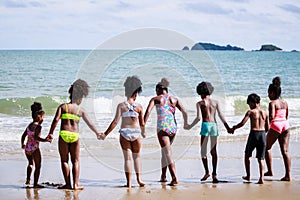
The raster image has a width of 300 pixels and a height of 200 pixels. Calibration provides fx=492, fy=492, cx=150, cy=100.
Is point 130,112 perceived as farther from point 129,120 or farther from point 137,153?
point 137,153

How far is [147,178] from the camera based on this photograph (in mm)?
7973

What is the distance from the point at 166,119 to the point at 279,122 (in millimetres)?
1920

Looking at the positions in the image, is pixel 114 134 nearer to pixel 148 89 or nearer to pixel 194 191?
pixel 194 191

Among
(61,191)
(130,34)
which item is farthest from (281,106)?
(61,191)

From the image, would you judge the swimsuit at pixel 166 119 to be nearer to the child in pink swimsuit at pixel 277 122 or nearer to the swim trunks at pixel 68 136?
the swim trunks at pixel 68 136

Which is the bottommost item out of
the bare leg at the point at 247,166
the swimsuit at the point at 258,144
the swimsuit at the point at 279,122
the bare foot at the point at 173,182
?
the bare foot at the point at 173,182

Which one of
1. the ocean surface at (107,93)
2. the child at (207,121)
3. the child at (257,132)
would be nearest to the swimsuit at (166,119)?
the child at (207,121)

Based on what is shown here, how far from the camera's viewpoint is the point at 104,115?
17094mm

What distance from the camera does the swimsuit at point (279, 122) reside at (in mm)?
8031

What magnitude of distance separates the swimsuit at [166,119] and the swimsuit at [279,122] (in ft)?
5.54

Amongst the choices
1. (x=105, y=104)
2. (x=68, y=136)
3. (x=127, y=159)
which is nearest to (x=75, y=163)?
(x=68, y=136)

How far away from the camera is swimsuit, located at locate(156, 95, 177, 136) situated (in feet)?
24.7

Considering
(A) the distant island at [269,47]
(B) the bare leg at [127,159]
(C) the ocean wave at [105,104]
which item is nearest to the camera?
(B) the bare leg at [127,159]

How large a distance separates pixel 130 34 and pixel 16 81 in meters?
23.3
